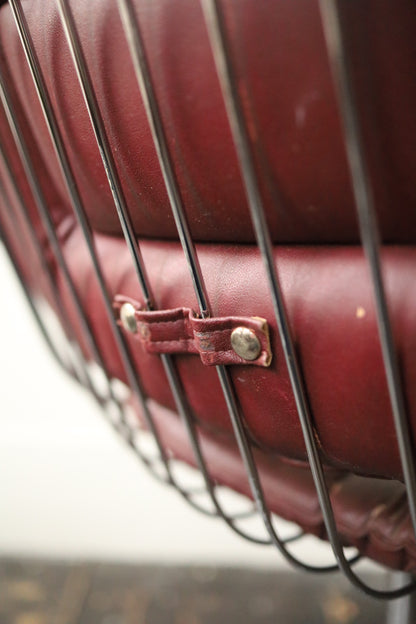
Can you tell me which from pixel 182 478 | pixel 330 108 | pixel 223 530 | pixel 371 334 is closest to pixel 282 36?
pixel 330 108

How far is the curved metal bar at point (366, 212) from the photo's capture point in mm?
244

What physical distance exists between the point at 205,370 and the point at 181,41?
186 millimetres

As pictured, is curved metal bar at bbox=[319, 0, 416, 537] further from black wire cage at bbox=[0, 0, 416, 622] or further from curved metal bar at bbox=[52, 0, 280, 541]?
curved metal bar at bbox=[52, 0, 280, 541]

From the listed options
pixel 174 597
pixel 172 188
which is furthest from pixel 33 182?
pixel 174 597

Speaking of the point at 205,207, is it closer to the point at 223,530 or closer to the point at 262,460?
the point at 262,460

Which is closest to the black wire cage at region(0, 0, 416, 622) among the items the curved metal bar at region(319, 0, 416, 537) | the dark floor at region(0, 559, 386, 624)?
the curved metal bar at region(319, 0, 416, 537)

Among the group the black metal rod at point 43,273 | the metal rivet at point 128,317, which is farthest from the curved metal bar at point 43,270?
the metal rivet at point 128,317

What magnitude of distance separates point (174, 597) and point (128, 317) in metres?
0.51

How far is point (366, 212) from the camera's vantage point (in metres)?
0.26

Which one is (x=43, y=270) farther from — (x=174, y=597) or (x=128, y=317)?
(x=174, y=597)

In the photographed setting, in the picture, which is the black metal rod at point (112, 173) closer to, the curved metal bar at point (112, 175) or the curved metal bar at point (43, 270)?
the curved metal bar at point (112, 175)

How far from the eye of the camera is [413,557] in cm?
41

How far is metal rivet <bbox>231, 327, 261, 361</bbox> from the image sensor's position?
358mm

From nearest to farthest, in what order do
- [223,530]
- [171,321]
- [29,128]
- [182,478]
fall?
[171,321] < [29,128] < [223,530] < [182,478]
